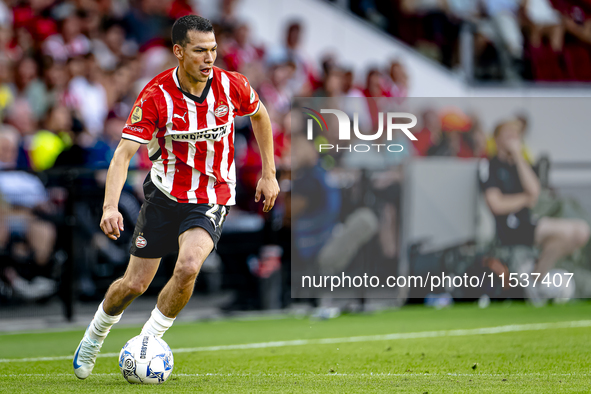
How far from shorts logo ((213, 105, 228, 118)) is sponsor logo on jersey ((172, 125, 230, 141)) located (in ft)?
0.27

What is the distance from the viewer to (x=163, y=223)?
209 inches

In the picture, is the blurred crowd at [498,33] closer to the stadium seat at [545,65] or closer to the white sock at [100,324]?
the stadium seat at [545,65]

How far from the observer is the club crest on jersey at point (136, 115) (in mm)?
5016

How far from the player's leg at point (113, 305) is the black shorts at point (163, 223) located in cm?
8

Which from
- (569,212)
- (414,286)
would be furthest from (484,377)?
(569,212)

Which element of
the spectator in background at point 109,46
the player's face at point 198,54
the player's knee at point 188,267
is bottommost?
the player's knee at point 188,267

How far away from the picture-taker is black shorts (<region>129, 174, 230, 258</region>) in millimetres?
5258

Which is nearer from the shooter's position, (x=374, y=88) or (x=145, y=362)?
(x=145, y=362)

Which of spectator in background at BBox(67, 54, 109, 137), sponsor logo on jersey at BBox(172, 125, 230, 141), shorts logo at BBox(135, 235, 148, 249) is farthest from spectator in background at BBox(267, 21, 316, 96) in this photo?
shorts logo at BBox(135, 235, 148, 249)

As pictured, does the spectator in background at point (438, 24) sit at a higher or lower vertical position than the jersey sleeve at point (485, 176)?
higher

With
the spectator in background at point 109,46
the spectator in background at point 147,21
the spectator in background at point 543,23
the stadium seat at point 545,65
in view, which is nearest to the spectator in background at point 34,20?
the spectator in background at point 109,46

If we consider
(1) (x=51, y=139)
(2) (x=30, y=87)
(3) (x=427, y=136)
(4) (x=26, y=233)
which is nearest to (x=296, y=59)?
(3) (x=427, y=136)

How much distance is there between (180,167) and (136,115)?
475 millimetres

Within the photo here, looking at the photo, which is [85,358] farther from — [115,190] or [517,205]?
[517,205]
